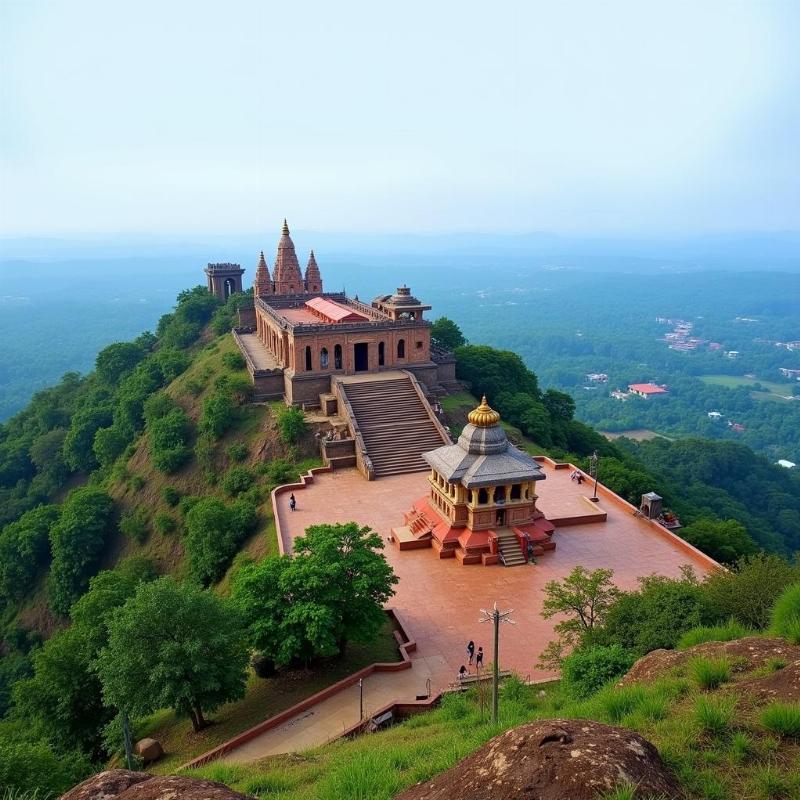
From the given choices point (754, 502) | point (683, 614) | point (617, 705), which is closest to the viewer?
point (617, 705)

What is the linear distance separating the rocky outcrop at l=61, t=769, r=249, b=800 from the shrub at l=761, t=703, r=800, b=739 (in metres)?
6.71

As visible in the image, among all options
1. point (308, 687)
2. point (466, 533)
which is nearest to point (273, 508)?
point (466, 533)

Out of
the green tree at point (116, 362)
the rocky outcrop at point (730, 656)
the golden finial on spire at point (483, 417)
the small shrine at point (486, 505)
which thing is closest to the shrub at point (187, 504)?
the small shrine at point (486, 505)

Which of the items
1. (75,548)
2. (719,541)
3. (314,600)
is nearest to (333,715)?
(314,600)

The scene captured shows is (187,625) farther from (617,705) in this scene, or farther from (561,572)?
(561,572)

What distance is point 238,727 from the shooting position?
59.0 feet

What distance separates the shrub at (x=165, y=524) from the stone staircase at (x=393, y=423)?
1116 centimetres

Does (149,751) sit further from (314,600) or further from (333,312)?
(333,312)

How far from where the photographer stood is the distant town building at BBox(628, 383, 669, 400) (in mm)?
140250

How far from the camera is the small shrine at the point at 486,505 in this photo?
86.0 feet

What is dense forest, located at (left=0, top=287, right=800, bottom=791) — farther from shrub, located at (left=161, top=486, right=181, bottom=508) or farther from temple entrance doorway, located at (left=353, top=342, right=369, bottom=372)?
temple entrance doorway, located at (left=353, top=342, right=369, bottom=372)

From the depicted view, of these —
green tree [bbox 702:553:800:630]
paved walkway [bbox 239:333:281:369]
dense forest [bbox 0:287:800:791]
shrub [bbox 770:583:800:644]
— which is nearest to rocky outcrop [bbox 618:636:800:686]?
shrub [bbox 770:583:800:644]

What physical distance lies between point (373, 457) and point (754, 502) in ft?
146

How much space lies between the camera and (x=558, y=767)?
292 inches
